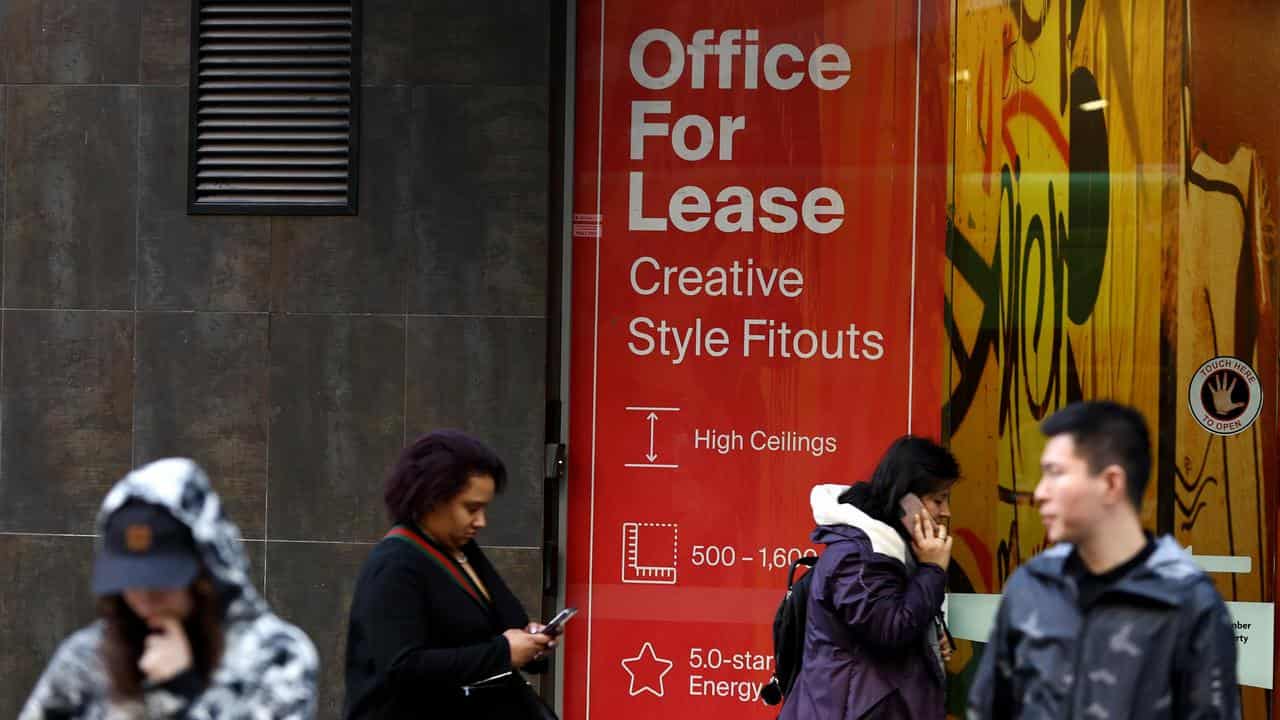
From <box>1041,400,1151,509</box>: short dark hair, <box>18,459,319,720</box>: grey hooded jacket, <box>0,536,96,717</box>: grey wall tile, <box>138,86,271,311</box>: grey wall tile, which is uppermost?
<box>138,86,271,311</box>: grey wall tile

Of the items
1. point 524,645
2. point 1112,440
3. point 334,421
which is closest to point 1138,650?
point 1112,440

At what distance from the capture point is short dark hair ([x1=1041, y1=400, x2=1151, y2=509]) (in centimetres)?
325

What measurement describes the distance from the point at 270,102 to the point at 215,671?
4.67 meters

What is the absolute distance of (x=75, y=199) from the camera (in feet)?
23.2

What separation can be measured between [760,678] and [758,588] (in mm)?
435

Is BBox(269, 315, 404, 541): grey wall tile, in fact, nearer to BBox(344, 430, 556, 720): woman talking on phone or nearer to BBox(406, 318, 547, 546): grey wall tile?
BBox(406, 318, 547, 546): grey wall tile

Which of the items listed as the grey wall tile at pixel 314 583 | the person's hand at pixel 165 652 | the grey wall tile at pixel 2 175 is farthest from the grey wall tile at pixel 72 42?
the person's hand at pixel 165 652

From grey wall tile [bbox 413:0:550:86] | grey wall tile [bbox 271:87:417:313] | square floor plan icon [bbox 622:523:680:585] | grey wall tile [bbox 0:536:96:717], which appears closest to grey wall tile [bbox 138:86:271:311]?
grey wall tile [bbox 271:87:417:313]

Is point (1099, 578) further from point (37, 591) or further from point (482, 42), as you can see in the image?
point (37, 591)

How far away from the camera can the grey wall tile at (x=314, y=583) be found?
273 inches

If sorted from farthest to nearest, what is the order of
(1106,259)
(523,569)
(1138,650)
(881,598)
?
(523,569) → (1106,259) → (881,598) → (1138,650)

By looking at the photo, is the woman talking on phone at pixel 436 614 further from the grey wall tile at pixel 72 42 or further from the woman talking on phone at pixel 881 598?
the grey wall tile at pixel 72 42

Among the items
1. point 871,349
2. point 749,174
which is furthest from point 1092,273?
point 749,174

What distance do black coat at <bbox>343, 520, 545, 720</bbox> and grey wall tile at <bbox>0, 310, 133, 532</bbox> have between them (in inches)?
131
